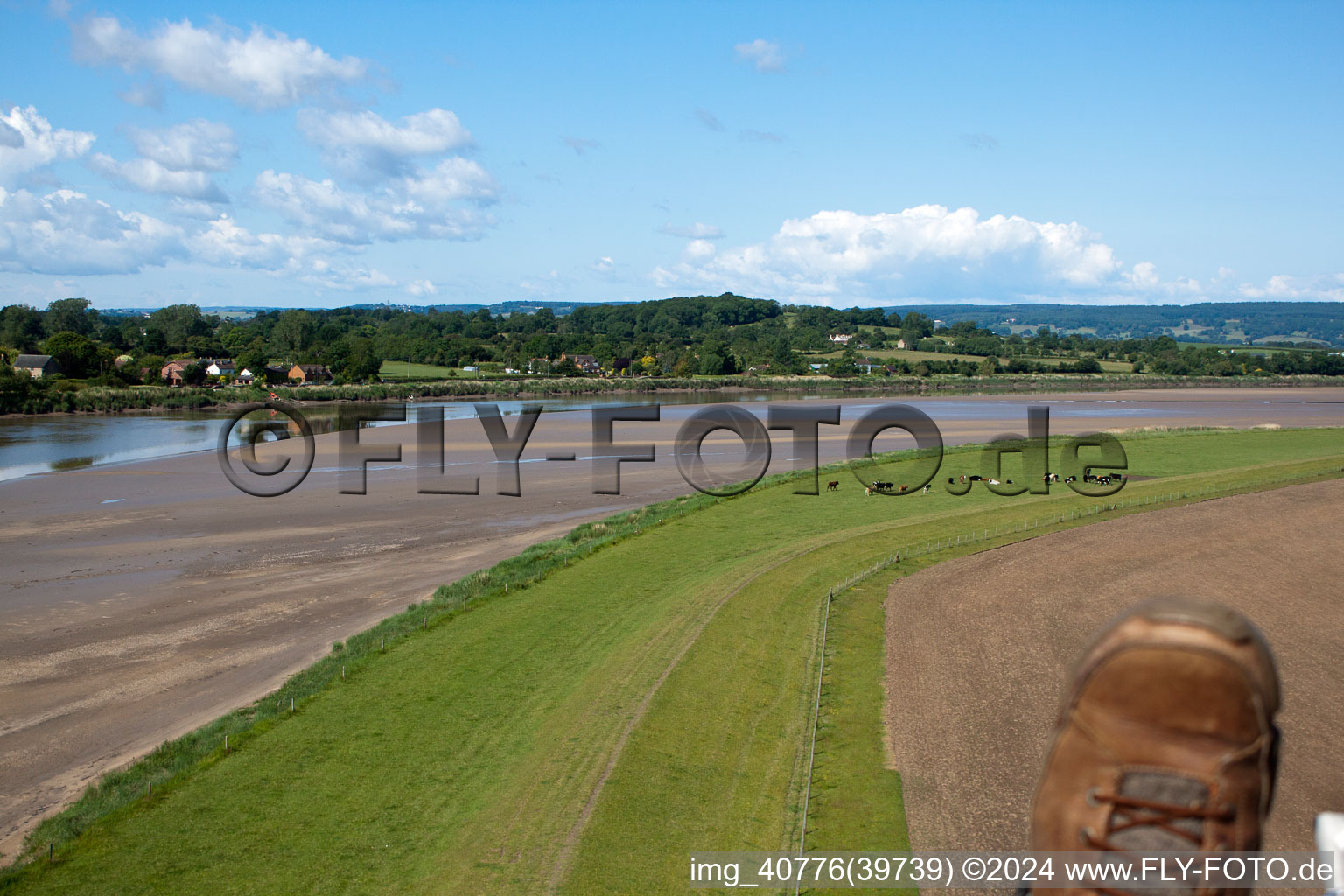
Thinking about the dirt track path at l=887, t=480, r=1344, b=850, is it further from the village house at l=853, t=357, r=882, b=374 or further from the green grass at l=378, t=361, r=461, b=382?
the village house at l=853, t=357, r=882, b=374

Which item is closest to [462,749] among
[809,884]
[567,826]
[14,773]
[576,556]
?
[567,826]

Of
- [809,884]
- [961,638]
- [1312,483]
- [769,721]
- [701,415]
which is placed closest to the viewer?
[809,884]

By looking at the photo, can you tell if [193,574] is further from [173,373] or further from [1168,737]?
[173,373]

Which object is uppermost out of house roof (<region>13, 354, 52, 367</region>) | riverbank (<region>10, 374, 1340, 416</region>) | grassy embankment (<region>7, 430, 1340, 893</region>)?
house roof (<region>13, 354, 52, 367</region>)

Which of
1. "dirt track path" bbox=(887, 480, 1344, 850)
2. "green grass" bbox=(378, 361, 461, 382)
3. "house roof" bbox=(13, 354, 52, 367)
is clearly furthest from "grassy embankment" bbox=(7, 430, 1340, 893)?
"green grass" bbox=(378, 361, 461, 382)

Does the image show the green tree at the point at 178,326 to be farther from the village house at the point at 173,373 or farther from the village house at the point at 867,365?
the village house at the point at 867,365

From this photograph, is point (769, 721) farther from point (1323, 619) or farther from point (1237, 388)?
point (1237, 388)

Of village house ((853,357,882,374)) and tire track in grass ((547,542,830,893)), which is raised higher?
village house ((853,357,882,374))
